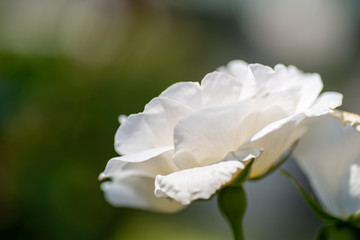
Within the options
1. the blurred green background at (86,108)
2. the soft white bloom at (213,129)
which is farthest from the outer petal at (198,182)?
the blurred green background at (86,108)

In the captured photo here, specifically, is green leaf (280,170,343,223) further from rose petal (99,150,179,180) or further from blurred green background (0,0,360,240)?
blurred green background (0,0,360,240)

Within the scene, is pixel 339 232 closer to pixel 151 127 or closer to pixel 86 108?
pixel 151 127

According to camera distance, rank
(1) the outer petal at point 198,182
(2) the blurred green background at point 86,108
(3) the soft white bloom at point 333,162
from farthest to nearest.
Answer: (2) the blurred green background at point 86,108
(3) the soft white bloom at point 333,162
(1) the outer petal at point 198,182

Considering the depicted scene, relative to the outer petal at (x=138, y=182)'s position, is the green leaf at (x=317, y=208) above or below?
below

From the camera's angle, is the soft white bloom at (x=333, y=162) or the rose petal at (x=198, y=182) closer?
the rose petal at (x=198, y=182)

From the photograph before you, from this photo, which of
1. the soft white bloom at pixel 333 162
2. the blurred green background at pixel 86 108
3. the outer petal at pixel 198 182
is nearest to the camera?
the outer petal at pixel 198 182

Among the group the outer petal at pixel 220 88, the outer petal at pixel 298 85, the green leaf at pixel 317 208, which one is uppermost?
the outer petal at pixel 220 88

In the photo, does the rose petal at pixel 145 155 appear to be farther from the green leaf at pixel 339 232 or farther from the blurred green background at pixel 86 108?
the blurred green background at pixel 86 108

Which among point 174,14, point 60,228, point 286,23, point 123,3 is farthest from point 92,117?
point 286,23
